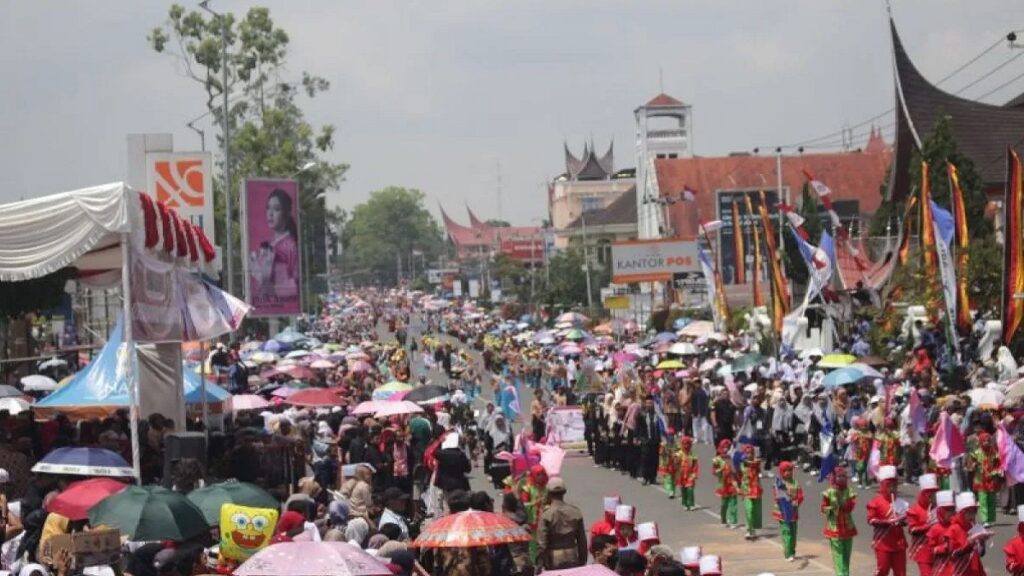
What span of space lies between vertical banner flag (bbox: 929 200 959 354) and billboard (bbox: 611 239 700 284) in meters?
44.3

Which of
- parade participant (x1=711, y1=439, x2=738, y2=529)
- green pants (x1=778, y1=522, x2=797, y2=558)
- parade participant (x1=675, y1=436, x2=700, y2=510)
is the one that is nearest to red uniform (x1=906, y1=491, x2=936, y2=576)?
green pants (x1=778, y1=522, x2=797, y2=558)

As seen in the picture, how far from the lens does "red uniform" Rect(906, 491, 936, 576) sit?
16625 mm

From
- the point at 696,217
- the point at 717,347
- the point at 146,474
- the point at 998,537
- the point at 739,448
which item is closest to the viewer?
the point at 146,474

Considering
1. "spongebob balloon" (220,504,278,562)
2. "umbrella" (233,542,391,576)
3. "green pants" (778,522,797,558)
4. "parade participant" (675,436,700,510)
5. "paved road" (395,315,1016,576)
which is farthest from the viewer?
"parade participant" (675,436,700,510)

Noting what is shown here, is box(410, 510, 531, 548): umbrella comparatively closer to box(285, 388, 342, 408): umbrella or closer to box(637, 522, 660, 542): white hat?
box(637, 522, 660, 542): white hat

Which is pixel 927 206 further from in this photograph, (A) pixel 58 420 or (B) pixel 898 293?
(A) pixel 58 420

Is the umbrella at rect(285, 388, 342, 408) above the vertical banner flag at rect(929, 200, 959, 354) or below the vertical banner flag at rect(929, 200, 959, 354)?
below

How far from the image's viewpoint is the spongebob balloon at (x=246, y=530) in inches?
496

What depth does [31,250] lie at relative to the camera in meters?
15.6

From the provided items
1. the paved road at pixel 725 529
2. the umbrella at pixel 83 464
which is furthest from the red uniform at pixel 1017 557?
the umbrella at pixel 83 464

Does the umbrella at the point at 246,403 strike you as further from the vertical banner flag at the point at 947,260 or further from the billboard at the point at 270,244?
the billboard at the point at 270,244

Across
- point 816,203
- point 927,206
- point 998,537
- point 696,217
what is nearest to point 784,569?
point 998,537

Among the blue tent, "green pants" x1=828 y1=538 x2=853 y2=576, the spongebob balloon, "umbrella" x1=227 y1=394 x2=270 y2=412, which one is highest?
the blue tent

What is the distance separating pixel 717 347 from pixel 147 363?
1156 inches
